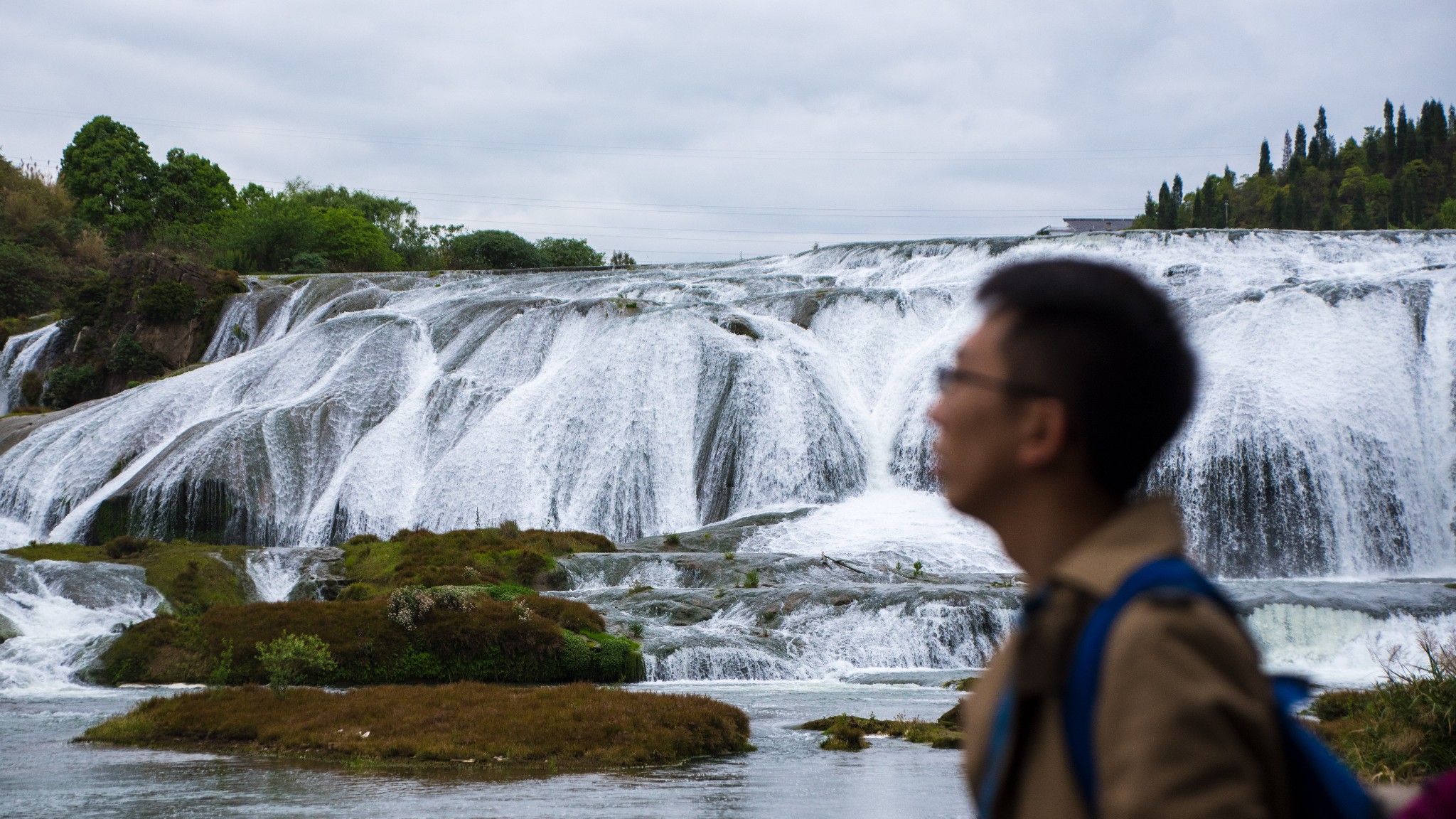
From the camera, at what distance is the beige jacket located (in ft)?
4.19

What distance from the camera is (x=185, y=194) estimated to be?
81.4 meters

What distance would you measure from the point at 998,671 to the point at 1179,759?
0.28m

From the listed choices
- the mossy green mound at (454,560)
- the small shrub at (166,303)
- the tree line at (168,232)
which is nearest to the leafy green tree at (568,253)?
the tree line at (168,232)

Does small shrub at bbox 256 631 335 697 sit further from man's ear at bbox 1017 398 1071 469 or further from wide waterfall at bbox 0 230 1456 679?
man's ear at bbox 1017 398 1071 469

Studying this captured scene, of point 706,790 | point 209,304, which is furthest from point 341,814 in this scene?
point 209,304

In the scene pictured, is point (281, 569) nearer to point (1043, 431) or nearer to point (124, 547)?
point (124, 547)

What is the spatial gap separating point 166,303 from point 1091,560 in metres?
54.4

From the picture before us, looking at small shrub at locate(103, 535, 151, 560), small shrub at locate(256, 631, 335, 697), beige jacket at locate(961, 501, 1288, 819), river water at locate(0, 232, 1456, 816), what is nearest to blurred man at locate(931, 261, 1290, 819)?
beige jacket at locate(961, 501, 1288, 819)

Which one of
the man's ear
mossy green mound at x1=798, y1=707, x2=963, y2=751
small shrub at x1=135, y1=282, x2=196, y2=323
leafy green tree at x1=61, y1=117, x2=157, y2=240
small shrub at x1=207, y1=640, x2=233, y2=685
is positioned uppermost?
leafy green tree at x1=61, y1=117, x2=157, y2=240

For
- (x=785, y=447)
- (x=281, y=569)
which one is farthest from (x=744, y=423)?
(x=281, y=569)

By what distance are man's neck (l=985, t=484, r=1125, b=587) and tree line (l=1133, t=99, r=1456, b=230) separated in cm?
8648

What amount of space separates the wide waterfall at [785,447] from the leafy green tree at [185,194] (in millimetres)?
40618

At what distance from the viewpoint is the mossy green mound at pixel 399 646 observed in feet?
60.2

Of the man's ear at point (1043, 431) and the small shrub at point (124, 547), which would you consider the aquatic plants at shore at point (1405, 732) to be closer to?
the man's ear at point (1043, 431)
